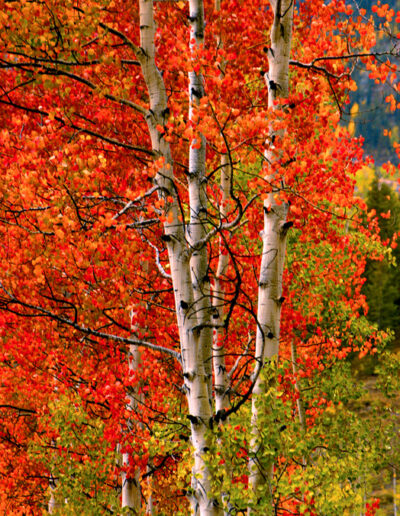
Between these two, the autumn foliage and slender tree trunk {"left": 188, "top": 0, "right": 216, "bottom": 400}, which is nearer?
the autumn foliage

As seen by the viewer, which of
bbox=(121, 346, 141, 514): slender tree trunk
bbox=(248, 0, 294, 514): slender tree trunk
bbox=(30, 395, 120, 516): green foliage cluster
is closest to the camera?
bbox=(248, 0, 294, 514): slender tree trunk

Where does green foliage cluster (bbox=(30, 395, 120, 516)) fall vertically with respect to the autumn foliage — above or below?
below

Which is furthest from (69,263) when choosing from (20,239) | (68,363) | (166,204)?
(68,363)

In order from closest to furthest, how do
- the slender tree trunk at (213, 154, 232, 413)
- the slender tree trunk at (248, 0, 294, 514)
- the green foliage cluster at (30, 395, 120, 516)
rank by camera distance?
the slender tree trunk at (248, 0, 294, 514) < the slender tree trunk at (213, 154, 232, 413) < the green foliage cluster at (30, 395, 120, 516)

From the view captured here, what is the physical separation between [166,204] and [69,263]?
1.64 m

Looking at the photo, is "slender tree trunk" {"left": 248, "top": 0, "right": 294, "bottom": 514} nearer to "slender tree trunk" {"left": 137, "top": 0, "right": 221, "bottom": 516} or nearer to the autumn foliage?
the autumn foliage

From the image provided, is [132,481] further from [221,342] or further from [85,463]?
[221,342]

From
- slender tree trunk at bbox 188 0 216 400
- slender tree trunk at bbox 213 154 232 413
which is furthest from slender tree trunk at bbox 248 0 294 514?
slender tree trunk at bbox 213 154 232 413

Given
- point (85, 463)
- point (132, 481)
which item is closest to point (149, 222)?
point (132, 481)

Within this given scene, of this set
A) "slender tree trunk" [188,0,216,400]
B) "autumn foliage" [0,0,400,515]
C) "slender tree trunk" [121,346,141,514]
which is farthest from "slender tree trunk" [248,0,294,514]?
"slender tree trunk" [121,346,141,514]

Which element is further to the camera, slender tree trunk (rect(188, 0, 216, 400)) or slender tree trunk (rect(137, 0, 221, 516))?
slender tree trunk (rect(188, 0, 216, 400))

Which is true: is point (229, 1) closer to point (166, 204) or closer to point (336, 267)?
point (166, 204)

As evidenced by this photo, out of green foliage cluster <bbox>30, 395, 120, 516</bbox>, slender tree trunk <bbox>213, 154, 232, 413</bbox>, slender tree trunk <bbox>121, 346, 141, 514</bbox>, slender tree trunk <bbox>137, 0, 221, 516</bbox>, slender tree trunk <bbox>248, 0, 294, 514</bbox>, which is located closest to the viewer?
slender tree trunk <bbox>137, 0, 221, 516</bbox>

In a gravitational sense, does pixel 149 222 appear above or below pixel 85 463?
above
